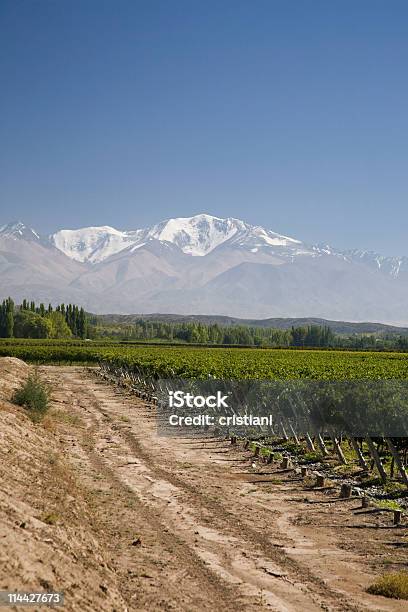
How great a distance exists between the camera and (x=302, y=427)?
29.3 meters

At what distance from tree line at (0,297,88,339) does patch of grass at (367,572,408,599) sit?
144 m

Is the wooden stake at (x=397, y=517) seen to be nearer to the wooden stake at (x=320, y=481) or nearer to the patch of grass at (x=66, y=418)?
the wooden stake at (x=320, y=481)

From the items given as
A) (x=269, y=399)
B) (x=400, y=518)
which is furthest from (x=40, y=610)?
(x=269, y=399)

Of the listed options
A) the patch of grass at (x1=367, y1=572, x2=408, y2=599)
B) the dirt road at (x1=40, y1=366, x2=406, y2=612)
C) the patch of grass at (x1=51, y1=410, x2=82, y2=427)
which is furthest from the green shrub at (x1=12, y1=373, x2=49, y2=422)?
the patch of grass at (x1=367, y1=572, x2=408, y2=599)

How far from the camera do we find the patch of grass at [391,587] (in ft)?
41.0

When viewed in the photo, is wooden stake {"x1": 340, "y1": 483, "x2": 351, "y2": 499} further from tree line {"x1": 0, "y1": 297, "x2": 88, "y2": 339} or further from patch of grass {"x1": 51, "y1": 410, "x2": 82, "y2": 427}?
tree line {"x1": 0, "y1": 297, "x2": 88, "y2": 339}

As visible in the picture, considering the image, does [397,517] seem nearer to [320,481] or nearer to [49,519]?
[320,481]

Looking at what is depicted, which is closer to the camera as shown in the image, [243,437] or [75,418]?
[243,437]

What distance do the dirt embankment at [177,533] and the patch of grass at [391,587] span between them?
7.9 inches

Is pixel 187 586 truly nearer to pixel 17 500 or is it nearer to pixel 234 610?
pixel 234 610

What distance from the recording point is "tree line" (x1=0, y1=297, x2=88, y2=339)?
15275cm

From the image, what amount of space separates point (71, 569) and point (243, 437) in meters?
21.4

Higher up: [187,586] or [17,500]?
[17,500]

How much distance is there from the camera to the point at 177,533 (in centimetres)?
1594
